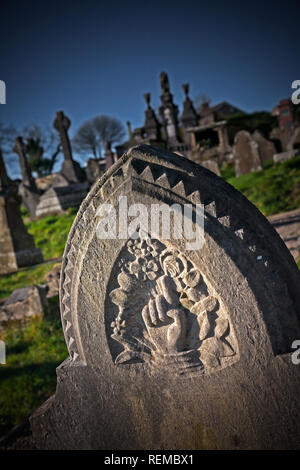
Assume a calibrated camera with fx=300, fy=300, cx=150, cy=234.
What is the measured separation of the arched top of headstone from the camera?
4.69ft

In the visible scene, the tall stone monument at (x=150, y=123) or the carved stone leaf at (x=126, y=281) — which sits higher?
the tall stone monument at (x=150, y=123)

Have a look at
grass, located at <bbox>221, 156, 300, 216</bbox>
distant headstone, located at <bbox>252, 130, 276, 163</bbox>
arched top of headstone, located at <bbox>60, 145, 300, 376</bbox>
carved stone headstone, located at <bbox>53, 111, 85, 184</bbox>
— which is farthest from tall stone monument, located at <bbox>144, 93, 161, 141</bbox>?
arched top of headstone, located at <bbox>60, 145, 300, 376</bbox>

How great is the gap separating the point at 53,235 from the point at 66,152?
864 centimetres

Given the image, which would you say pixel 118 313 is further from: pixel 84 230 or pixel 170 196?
pixel 170 196

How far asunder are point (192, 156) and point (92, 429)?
17.6 meters

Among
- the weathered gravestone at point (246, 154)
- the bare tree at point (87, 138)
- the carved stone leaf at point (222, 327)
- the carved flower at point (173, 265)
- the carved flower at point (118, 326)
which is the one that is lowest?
the carved stone leaf at point (222, 327)

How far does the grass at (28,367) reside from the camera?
9.89ft

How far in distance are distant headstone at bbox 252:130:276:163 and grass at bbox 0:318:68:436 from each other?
1235 cm

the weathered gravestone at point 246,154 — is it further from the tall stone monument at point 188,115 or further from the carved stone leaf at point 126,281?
the carved stone leaf at point 126,281

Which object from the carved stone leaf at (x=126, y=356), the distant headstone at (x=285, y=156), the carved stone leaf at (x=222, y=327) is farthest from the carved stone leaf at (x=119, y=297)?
the distant headstone at (x=285, y=156)

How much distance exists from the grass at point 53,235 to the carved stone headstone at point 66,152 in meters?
5.50

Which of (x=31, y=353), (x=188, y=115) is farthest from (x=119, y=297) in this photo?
(x=188, y=115)

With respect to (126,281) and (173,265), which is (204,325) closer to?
(173,265)
